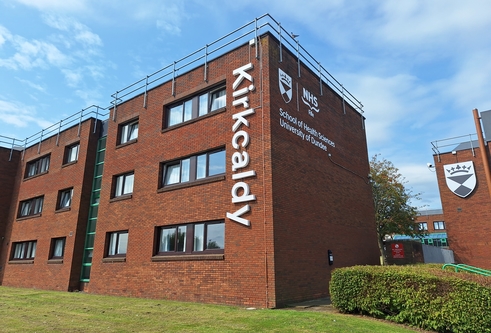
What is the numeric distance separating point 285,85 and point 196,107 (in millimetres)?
3822

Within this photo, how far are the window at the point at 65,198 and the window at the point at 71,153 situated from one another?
1.88 m

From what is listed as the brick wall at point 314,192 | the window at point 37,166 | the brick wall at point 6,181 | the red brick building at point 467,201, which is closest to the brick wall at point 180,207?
the brick wall at point 314,192

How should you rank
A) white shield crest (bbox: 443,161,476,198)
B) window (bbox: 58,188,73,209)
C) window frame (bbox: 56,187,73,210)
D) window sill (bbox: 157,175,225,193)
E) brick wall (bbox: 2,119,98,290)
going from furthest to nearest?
white shield crest (bbox: 443,161,476,198) < window (bbox: 58,188,73,209) < window frame (bbox: 56,187,73,210) < brick wall (bbox: 2,119,98,290) < window sill (bbox: 157,175,225,193)

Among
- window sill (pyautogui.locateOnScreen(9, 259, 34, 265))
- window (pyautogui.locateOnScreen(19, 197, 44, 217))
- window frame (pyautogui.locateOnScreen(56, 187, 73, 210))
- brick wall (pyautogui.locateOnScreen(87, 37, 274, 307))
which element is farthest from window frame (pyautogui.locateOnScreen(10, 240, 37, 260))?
brick wall (pyautogui.locateOnScreen(87, 37, 274, 307))

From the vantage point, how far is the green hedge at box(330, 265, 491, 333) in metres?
6.93

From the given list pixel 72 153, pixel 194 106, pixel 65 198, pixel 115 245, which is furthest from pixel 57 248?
pixel 194 106

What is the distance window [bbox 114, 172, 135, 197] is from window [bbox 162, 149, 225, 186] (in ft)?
8.09

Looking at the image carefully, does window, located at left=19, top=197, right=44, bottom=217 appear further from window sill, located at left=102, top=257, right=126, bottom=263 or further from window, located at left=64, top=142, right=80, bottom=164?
window sill, located at left=102, top=257, right=126, bottom=263

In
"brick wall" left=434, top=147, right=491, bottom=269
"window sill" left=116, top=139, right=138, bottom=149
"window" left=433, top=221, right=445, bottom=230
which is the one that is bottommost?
"brick wall" left=434, top=147, right=491, bottom=269

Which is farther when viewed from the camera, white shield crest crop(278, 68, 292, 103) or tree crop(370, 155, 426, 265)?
tree crop(370, 155, 426, 265)

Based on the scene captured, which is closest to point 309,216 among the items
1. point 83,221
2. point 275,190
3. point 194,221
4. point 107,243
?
point 275,190

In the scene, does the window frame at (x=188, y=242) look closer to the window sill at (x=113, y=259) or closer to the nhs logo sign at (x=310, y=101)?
the window sill at (x=113, y=259)

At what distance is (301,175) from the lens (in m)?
12.7

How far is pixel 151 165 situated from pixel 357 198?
998 centimetres
